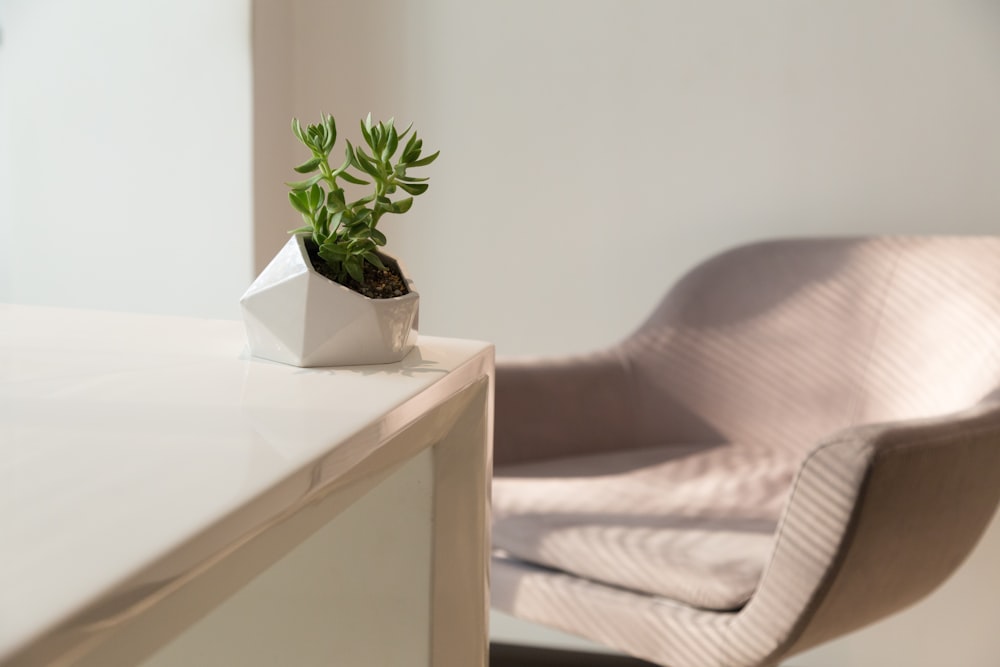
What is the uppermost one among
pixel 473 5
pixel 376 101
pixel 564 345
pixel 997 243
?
pixel 473 5

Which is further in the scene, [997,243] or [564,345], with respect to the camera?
[564,345]

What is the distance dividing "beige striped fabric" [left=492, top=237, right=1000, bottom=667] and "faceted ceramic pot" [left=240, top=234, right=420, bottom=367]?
0.66m

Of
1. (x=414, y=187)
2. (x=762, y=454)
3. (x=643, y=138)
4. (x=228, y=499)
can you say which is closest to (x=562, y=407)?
(x=762, y=454)

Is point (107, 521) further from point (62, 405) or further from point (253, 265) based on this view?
point (253, 265)

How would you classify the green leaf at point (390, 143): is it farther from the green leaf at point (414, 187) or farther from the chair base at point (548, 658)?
the chair base at point (548, 658)

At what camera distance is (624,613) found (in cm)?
131

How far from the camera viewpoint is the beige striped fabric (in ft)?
3.90

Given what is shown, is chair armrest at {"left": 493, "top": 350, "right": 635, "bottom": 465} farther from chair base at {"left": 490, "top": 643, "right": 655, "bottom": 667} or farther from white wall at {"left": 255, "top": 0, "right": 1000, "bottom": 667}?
chair base at {"left": 490, "top": 643, "right": 655, "bottom": 667}

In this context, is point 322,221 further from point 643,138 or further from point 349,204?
point 643,138

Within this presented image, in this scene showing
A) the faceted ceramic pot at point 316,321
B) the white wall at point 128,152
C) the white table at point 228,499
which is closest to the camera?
the white table at point 228,499

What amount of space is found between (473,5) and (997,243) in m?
1.12

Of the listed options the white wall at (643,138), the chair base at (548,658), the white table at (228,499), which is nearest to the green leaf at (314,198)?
the white table at (228,499)

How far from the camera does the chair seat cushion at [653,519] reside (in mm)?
1279

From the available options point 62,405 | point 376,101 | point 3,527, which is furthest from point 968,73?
point 3,527
